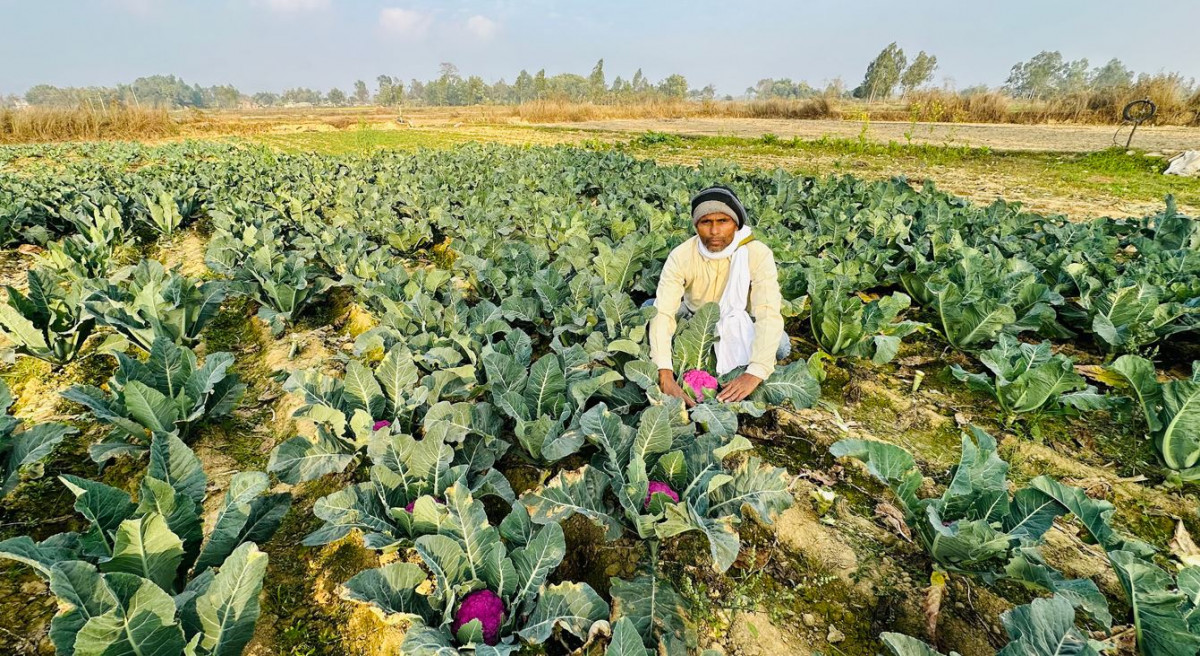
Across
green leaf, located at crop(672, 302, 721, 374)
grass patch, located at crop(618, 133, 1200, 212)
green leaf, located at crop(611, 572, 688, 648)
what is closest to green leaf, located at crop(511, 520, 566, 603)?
green leaf, located at crop(611, 572, 688, 648)

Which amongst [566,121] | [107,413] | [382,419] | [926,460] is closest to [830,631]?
[926,460]

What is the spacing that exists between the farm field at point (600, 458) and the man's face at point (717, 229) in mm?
560

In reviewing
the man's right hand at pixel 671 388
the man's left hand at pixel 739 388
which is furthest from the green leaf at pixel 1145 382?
the man's right hand at pixel 671 388

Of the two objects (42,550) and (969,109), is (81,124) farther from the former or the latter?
(969,109)

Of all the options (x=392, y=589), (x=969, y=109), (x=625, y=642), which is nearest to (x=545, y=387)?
(x=392, y=589)

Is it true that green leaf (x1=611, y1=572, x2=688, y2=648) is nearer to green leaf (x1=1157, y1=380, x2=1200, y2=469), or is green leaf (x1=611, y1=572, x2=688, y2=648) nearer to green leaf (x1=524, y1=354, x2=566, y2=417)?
green leaf (x1=524, y1=354, x2=566, y2=417)

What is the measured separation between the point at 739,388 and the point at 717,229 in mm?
990

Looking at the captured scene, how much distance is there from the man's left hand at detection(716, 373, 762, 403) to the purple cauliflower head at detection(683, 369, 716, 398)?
8 centimetres

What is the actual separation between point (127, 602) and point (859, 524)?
8.76ft

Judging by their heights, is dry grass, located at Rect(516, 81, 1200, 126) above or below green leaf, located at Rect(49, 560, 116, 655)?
above

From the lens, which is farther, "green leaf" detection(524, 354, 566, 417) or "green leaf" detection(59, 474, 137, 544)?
"green leaf" detection(524, 354, 566, 417)

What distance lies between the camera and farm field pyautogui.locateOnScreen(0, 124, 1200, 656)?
1671 millimetres

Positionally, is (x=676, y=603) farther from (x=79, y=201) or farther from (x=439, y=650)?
(x=79, y=201)

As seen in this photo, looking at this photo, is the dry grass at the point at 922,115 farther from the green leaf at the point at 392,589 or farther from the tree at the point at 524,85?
the tree at the point at 524,85
